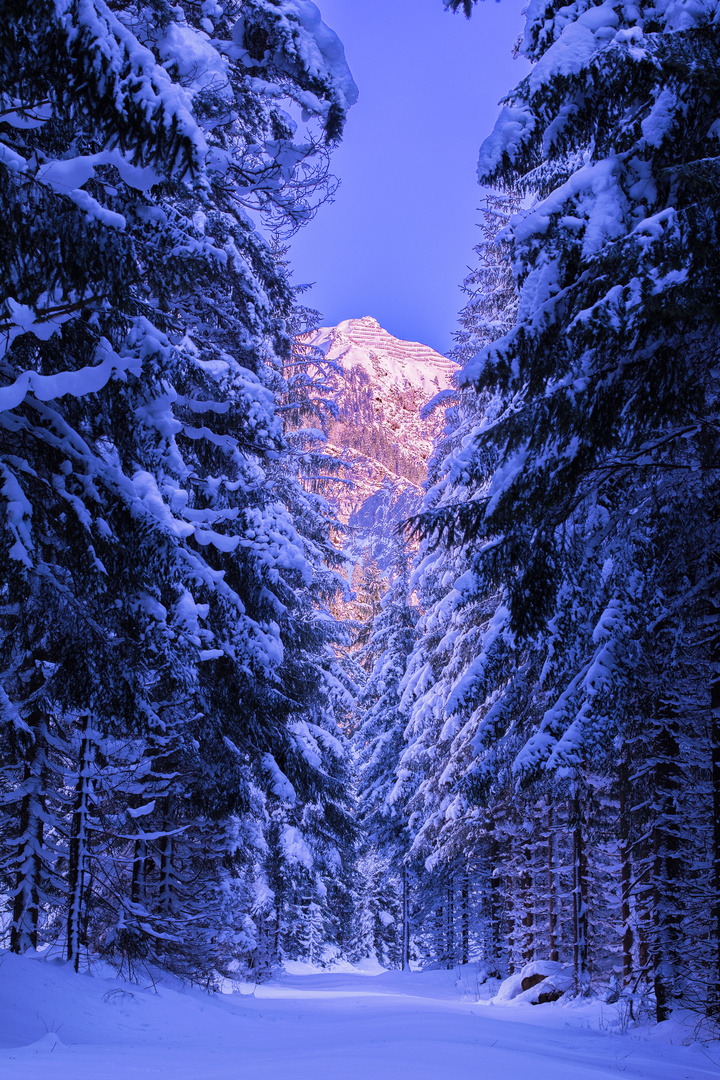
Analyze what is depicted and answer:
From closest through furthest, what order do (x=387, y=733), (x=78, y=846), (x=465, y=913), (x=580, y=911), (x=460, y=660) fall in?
(x=78, y=846)
(x=580, y=911)
(x=460, y=660)
(x=465, y=913)
(x=387, y=733)

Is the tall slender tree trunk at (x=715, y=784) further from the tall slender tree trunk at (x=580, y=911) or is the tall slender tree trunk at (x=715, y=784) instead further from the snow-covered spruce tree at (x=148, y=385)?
the snow-covered spruce tree at (x=148, y=385)

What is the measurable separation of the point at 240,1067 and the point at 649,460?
5.74 metres

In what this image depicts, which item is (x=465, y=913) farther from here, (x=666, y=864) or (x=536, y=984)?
(x=666, y=864)

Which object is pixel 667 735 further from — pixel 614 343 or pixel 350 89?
pixel 350 89

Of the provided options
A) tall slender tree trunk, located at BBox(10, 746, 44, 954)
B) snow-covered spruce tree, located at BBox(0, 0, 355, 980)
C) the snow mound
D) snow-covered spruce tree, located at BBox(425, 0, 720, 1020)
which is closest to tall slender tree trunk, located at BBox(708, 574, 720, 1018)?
snow-covered spruce tree, located at BBox(425, 0, 720, 1020)

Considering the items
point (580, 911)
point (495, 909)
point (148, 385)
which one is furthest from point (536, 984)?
point (148, 385)

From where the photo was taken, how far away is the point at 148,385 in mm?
6277

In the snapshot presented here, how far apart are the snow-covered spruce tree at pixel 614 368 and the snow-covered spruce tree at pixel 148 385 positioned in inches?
95.5

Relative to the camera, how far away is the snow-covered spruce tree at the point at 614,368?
4.86m

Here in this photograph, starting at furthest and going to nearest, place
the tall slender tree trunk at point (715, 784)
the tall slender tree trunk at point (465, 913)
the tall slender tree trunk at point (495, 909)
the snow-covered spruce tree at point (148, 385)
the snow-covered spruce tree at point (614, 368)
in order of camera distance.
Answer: the tall slender tree trunk at point (465, 913) → the tall slender tree trunk at point (495, 909) → the tall slender tree trunk at point (715, 784) → the snow-covered spruce tree at point (614, 368) → the snow-covered spruce tree at point (148, 385)

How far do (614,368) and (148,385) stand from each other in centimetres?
378

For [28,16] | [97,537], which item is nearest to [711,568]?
[97,537]

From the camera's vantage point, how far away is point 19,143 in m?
5.07

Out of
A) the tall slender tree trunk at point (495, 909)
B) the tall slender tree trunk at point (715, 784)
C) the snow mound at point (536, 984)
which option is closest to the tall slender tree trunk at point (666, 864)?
the tall slender tree trunk at point (715, 784)
